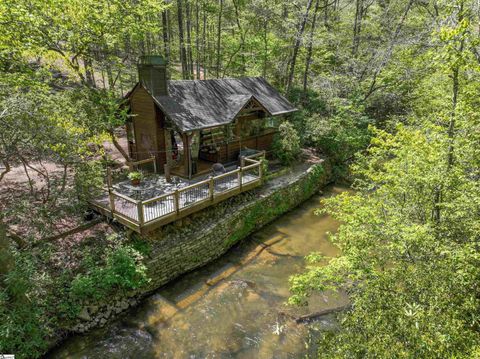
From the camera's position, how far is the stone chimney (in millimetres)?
13273

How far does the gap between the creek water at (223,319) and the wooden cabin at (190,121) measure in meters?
5.20

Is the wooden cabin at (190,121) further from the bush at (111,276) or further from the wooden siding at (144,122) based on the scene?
the bush at (111,276)

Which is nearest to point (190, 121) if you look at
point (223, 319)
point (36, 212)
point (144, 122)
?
point (144, 122)

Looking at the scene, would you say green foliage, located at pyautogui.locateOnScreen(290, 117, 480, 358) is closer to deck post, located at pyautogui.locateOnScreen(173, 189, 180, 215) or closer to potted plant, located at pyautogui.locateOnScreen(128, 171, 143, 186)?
deck post, located at pyautogui.locateOnScreen(173, 189, 180, 215)

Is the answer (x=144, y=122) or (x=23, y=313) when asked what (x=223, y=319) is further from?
(x=144, y=122)

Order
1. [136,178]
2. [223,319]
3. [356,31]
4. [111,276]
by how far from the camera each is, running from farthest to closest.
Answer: [356,31] → [136,178] → [223,319] → [111,276]

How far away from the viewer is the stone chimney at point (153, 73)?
43.5 feet

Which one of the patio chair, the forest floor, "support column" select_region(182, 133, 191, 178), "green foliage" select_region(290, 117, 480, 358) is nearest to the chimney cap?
"support column" select_region(182, 133, 191, 178)

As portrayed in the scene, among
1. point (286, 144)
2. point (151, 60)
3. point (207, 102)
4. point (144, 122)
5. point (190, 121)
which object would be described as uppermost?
point (151, 60)

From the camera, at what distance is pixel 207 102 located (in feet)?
50.7

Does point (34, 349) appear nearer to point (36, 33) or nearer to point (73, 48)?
point (36, 33)

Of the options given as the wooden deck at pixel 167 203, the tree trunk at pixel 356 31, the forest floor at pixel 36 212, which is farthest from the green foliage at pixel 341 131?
the forest floor at pixel 36 212

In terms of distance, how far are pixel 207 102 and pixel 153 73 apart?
3163 millimetres

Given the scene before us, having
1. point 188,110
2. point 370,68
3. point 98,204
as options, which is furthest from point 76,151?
point 370,68
